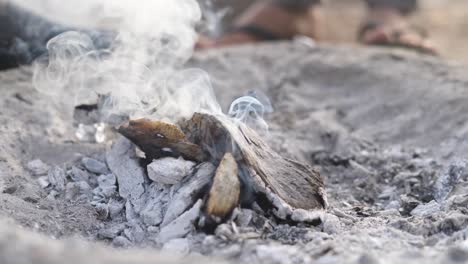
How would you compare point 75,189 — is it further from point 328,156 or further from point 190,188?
point 328,156

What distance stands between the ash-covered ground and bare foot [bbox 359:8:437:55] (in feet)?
1.97

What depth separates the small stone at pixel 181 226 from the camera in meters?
2.06

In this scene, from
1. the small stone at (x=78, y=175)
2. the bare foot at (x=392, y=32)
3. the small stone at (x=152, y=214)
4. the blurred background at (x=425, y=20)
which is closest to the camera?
the small stone at (x=152, y=214)

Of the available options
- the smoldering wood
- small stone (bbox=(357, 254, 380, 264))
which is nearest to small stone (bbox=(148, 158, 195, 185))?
the smoldering wood

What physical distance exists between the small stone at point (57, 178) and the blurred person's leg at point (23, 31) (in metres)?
0.89


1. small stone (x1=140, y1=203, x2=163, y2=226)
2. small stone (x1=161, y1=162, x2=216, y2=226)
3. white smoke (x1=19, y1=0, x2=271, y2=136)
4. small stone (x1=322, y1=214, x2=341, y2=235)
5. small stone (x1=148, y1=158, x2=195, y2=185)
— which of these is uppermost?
white smoke (x1=19, y1=0, x2=271, y2=136)

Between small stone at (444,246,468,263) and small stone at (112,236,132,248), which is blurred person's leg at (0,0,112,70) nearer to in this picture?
small stone at (112,236,132,248)

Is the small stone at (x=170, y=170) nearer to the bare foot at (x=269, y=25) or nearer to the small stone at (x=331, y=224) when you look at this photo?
the small stone at (x=331, y=224)

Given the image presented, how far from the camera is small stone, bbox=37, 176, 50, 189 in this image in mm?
2549

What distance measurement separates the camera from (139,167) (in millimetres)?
2480

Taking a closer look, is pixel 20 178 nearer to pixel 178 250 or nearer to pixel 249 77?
pixel 178 250

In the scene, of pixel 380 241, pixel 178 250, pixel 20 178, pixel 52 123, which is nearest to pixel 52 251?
pixel 178 250

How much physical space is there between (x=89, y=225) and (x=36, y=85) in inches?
48.7

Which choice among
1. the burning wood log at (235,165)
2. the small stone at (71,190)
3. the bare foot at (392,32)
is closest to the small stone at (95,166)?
the small stone at (71,190)
